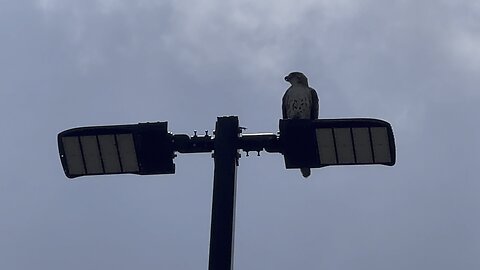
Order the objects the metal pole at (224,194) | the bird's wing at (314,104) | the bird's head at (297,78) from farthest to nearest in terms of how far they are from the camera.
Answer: the bird's head at (297,78) → the bird's wing at (314,104) → the metal pole at (224,194)

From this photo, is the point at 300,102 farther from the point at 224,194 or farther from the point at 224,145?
the point at 224,194

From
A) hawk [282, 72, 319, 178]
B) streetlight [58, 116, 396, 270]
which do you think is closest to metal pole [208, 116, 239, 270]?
streetlight [58, 116, 396, 270]

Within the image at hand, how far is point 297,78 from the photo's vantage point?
30.3 ft

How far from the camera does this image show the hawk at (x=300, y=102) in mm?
8422

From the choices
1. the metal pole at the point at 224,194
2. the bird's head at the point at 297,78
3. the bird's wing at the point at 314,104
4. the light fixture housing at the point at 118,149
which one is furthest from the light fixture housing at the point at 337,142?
the bird's head at the point at 297,78

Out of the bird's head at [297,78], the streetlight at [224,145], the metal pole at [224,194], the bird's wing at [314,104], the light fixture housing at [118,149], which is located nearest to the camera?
the metal pole at [224,194]

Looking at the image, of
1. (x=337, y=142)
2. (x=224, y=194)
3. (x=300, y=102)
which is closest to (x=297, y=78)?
(x=300, y=102)

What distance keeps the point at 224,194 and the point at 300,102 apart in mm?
4011

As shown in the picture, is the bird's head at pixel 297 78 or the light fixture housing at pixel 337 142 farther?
the bird's head at pixel 297 78

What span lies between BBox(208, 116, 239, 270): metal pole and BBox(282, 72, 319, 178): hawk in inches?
129

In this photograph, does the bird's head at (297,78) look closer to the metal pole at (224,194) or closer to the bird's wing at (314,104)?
the bird's wing at (314,104)

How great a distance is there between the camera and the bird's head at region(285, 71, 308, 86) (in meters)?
9.02

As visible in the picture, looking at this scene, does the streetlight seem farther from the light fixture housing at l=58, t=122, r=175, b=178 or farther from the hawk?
the hawk

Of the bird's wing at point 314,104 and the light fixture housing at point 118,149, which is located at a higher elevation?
the bird's wing at point 314,104
